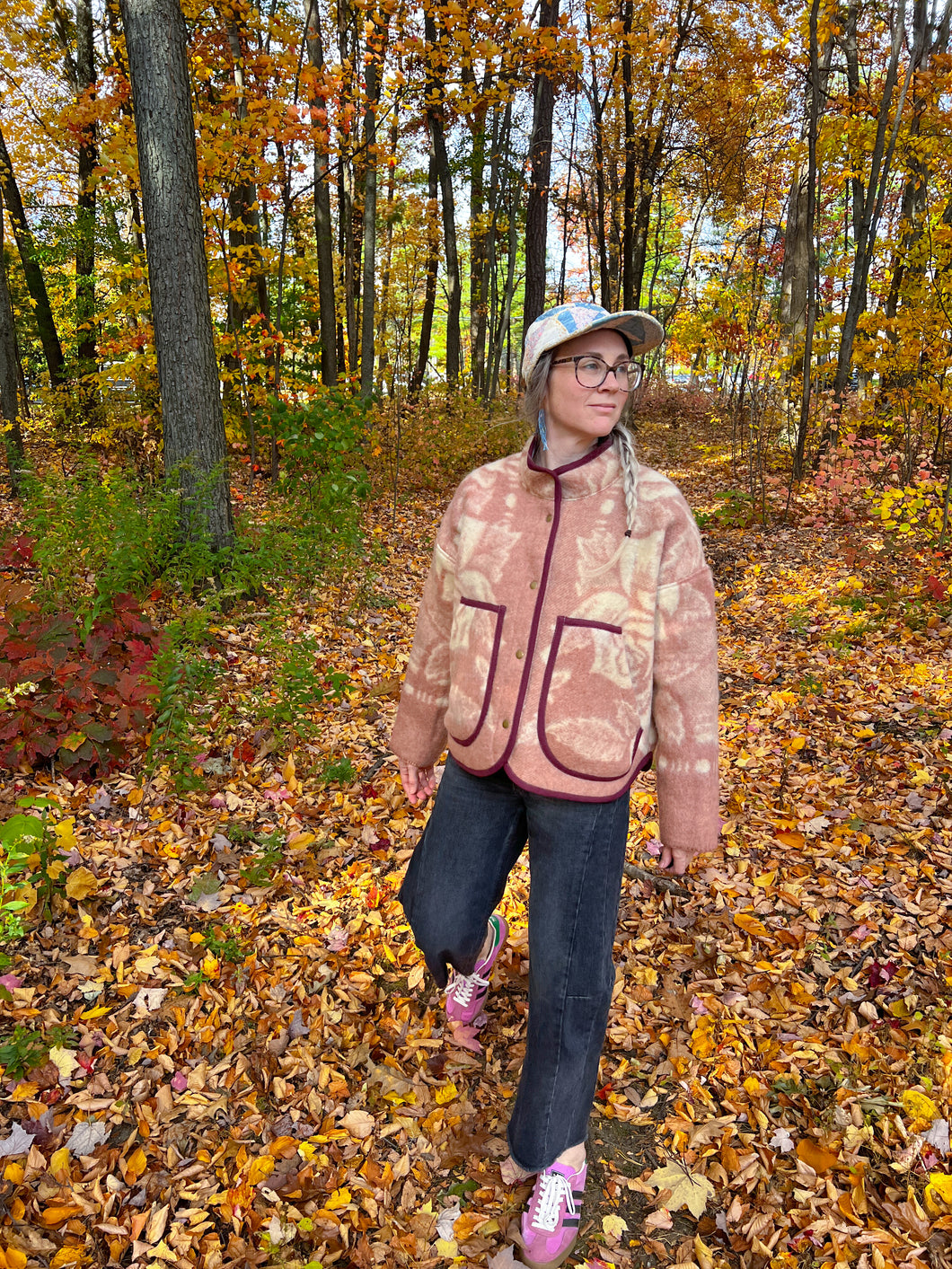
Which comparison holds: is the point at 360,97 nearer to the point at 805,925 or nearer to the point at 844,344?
the point at 844,344

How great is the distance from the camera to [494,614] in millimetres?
1971

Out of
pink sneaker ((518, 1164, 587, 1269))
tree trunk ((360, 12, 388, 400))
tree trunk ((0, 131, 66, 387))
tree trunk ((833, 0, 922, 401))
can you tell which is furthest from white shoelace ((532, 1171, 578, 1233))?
tree trunk ((0, 131, 66, 387))

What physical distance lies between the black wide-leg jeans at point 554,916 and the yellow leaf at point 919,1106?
3.59 ft

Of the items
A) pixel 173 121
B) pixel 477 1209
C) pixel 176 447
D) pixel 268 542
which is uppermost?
pixel 173 121

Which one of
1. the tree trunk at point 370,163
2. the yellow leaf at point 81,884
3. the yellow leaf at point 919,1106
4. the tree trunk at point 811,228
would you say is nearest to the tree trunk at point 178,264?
the yellow leaf at point 81,884

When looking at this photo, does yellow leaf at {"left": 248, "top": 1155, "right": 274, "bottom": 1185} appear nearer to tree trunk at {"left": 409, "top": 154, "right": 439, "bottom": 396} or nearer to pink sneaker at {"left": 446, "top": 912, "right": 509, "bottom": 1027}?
pink sneaker at {"left": 446, "top": 912, "right": 509, "bottom": 1027}

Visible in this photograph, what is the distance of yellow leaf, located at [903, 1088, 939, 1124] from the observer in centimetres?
231

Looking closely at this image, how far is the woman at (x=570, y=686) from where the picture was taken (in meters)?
1.83

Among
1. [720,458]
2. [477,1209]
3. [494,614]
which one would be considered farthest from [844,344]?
[477,1209]

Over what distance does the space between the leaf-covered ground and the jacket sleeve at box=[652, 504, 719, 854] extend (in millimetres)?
1174

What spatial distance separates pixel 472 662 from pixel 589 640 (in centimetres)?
34

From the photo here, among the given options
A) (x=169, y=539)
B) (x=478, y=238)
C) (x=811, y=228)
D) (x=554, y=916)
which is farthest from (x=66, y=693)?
(x=478, y=238)

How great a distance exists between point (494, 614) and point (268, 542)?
13.6 ft

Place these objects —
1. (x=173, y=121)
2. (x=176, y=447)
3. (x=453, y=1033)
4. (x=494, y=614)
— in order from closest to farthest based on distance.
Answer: (x=494, y=614) < (x=453, y=1033) < (x=173, y=121) < (x=176, y=447)
